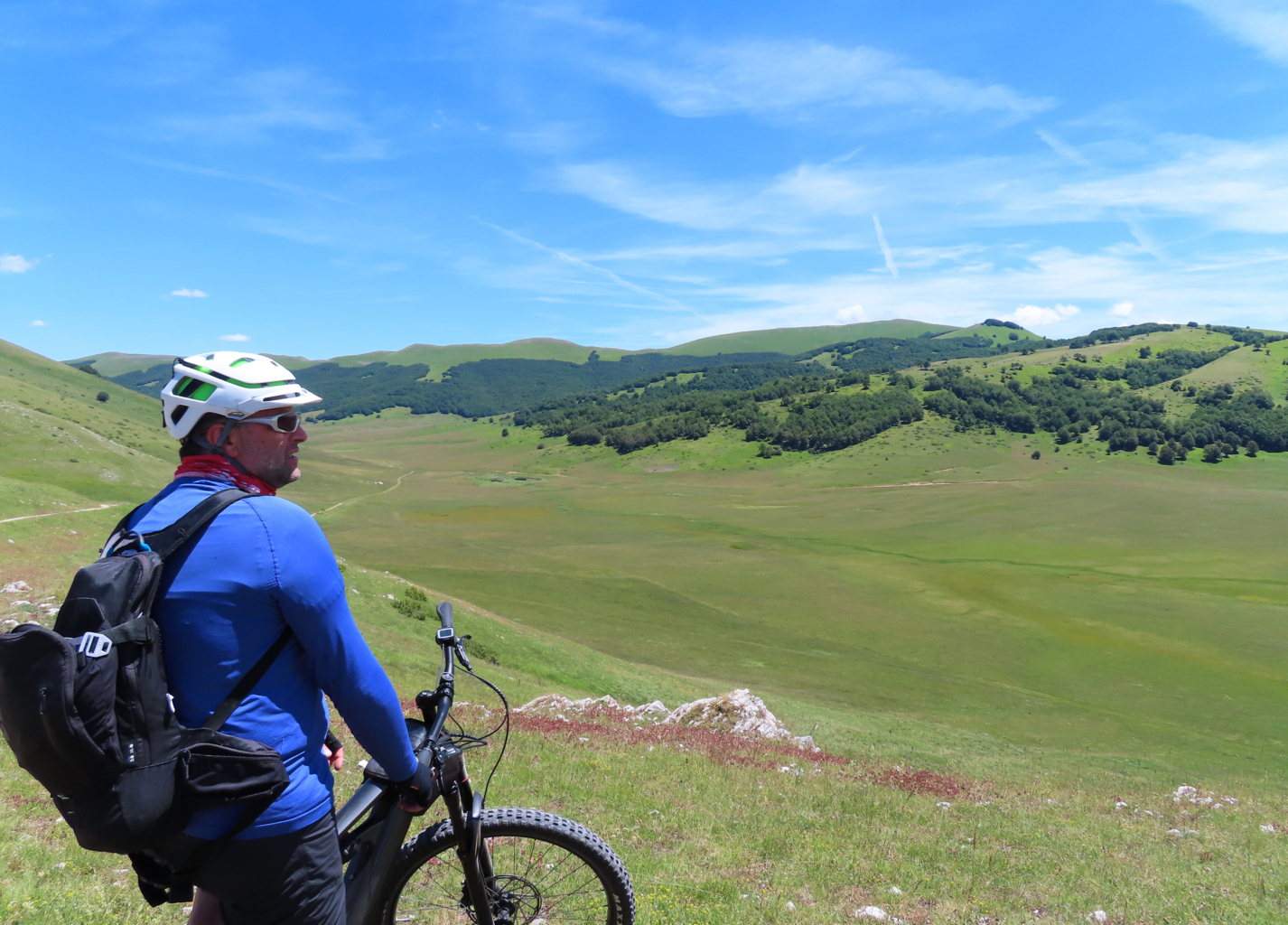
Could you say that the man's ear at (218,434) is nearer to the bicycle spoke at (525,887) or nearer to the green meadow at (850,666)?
Result: the bicycle spoke at (525,887)

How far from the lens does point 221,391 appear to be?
3.40 metres

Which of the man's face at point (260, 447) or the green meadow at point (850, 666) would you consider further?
the green meadow at point (850, 666)

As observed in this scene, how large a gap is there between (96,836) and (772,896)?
603cm

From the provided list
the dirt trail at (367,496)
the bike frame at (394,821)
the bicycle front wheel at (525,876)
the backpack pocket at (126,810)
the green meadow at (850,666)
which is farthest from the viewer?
the dirt trail at (367,496)

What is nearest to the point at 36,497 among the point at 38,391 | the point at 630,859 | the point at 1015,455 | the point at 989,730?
the point at 630,859

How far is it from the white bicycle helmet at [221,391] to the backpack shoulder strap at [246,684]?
1.13 m

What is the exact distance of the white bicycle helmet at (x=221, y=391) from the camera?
340 cm

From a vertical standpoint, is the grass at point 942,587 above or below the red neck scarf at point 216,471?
below

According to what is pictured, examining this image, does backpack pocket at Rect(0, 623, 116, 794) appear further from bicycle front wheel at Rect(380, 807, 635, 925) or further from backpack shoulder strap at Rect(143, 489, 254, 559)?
bicycle front wheel at Rect(380, 807, 635, 925)

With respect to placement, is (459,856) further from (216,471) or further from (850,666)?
(850,666)

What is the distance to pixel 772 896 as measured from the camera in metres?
6.77

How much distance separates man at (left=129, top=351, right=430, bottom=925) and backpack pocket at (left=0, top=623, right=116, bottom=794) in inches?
14.0

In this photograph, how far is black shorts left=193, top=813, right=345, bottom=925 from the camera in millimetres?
3088

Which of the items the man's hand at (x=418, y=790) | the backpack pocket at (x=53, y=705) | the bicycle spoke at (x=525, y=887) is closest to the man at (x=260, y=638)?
the man's hand at (x=418, y=790)
